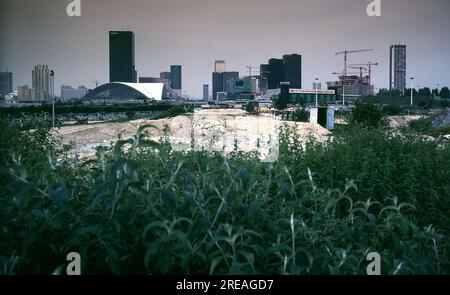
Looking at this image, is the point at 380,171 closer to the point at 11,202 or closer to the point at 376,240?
the point at 376,240

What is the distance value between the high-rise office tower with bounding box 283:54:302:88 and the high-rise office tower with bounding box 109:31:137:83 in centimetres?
149

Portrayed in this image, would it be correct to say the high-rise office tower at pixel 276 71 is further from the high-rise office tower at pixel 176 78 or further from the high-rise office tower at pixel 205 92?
the high-rise office tower at pixel 176 78

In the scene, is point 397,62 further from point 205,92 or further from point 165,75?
point 165,75

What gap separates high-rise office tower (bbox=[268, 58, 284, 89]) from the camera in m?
4.67

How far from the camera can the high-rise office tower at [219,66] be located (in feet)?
14.1

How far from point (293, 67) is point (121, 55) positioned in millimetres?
1658

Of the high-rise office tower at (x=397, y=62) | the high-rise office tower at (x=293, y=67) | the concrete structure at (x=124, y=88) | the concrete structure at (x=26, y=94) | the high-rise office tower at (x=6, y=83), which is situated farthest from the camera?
the high-rise office tower at (x=397, y=62)

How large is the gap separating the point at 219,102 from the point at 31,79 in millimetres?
1696

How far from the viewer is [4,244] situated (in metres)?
2.06

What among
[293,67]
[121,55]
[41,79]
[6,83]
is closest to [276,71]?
[293,67]

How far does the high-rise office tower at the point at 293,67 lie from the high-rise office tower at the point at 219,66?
629mm

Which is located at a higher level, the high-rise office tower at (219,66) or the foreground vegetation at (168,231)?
the high-rise office tower at (219,66)

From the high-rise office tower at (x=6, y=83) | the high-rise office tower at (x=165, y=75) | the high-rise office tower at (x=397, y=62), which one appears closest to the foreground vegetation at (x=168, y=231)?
the high-rise office tower at (x=6, y=83)

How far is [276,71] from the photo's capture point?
4.77 m
